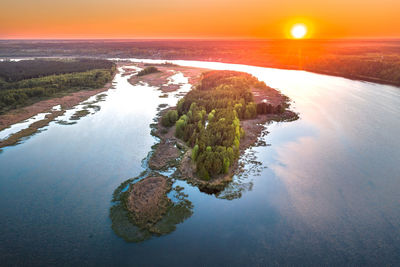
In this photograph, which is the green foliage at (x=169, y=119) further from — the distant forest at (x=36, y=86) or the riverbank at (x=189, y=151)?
the distant forest at (x=36, y=86)

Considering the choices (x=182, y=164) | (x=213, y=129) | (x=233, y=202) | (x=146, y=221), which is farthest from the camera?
(x=213, y=129)

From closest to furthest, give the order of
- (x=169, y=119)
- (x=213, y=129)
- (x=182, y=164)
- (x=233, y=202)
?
(x=233, y=202)
(x=182, y=164)
(x=213, y=129)
(x=169, y=119)

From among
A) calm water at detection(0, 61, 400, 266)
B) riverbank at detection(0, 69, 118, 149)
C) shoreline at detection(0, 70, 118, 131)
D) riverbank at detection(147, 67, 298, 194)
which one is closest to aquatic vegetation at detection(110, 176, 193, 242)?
calm water at detection(0, 61, 400, 266)

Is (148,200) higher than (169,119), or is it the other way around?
(169,119)

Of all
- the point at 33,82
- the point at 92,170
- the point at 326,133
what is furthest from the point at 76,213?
the point at 33,82

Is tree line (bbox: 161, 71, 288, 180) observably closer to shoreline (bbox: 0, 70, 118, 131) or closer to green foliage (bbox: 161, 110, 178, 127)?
green foliage (bbox: 161, 110, 178, 127)

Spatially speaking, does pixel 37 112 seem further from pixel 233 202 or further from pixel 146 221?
pixel 233 202

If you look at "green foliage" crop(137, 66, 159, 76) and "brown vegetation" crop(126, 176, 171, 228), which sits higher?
"green foliage" crop(137, 66, 159, 76)

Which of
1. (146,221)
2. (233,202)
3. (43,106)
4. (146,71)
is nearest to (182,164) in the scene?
(233,202)
